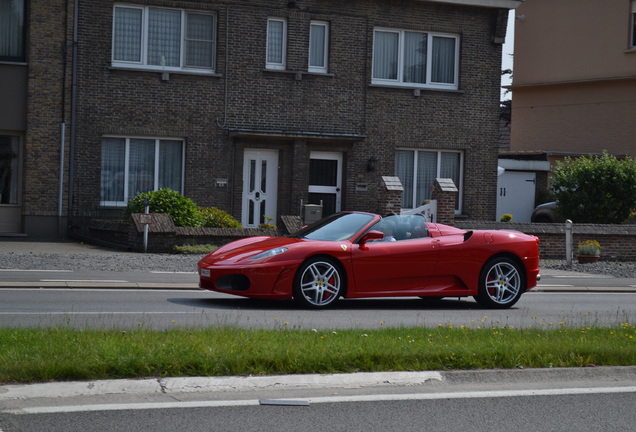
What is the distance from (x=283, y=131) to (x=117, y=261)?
8304mm

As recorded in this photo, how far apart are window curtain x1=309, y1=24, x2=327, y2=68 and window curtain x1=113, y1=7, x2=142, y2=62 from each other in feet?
15.5

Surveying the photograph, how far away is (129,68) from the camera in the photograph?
24.9 metres

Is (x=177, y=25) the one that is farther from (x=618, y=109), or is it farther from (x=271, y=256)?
(x=618, y=109)

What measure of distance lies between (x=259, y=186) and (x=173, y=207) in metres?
Result: 4.43

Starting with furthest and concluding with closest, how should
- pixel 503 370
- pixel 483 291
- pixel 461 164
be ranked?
pixel 461 164, pixel 483 291, pixel 503 370

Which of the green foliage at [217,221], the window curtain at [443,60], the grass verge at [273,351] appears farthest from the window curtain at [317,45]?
the grass verge at [273,351]

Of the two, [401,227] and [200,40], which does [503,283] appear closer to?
[401,227]

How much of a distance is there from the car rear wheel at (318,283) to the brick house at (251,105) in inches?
488

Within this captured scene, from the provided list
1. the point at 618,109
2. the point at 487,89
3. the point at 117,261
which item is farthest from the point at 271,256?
the point at 618,109

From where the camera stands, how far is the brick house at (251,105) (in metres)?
24.5

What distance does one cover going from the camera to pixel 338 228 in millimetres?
13422

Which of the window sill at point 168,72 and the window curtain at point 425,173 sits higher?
the window sill at point 168,72

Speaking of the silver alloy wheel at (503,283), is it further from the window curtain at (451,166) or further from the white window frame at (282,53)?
the window curtain at (451,166)

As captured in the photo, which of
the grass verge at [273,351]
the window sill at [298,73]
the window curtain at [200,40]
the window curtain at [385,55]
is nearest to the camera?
the grass verge at [273,351]
